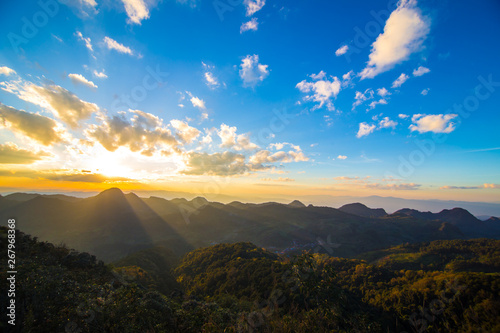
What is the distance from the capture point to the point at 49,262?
24156 millimetres

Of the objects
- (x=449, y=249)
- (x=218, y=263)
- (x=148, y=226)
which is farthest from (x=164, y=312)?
(x=148, y=226)

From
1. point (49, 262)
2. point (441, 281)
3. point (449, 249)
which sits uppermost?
point (49, 262)

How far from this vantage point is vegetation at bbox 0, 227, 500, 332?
36.0 ft

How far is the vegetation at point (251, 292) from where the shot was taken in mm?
10977

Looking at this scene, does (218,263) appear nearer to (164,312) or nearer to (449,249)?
(164,312)

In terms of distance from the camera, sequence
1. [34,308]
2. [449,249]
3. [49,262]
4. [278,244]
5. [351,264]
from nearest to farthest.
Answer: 1. [34,308]
2. [49,262]
3. [351,264]
4. [449,249]
5. [278,244]

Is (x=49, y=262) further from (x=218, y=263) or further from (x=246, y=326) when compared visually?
(x=218, y=263)

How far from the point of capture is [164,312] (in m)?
14.9

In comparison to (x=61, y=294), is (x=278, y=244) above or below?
below

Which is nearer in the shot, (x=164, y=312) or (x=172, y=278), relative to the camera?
(x=164, y=312)

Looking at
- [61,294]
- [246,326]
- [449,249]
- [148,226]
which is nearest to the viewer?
[246,326]

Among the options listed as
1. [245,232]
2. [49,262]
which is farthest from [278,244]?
[49,262]

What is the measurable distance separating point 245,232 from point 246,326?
201m

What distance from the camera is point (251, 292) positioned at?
5297cm
